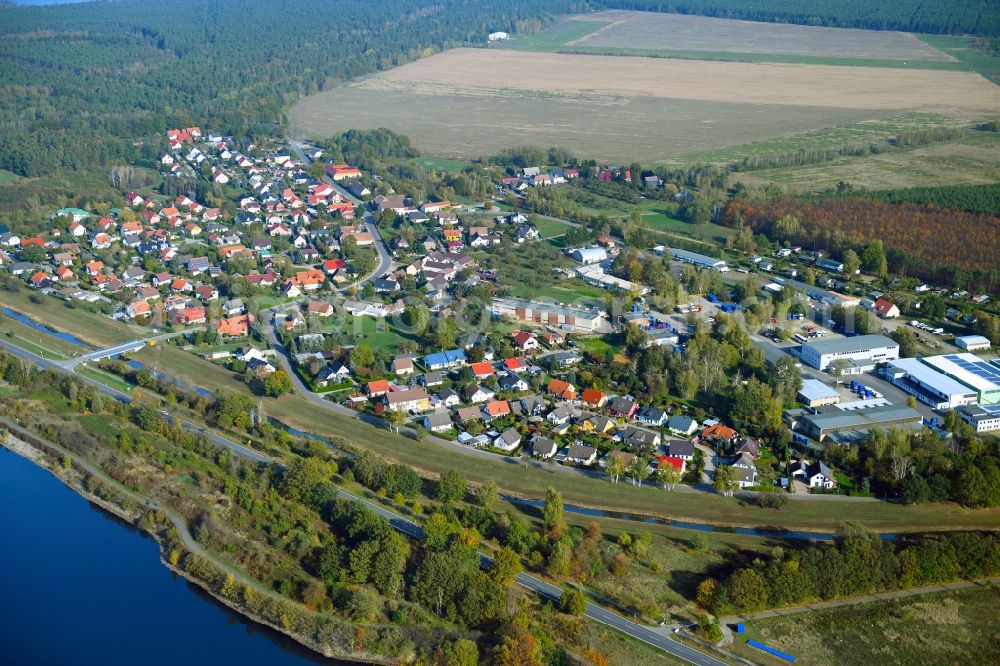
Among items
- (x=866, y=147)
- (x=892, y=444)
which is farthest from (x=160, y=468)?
(x=866, y=147)

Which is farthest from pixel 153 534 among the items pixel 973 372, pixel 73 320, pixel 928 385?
pixel 973 372

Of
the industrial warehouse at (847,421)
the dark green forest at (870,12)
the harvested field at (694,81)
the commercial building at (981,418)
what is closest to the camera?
the industrial warehouse at (847,421)

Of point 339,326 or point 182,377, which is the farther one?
point 339,326

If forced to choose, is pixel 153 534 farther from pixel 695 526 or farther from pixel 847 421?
pixel 847 421

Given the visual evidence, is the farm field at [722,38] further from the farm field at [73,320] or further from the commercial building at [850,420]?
the farm field at [73,320]

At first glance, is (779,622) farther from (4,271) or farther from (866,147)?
(866,147)

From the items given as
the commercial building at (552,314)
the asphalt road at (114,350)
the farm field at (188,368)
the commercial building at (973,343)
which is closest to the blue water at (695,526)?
the commercial building at (552,314)
